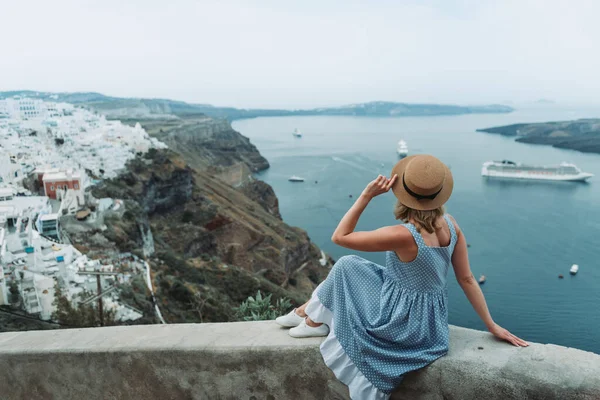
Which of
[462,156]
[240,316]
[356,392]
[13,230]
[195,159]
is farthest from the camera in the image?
[462,156]

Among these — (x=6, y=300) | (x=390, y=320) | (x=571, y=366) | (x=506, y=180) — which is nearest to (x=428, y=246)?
(x=390, y=320)

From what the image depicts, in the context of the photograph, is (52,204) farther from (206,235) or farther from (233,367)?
(233,367)

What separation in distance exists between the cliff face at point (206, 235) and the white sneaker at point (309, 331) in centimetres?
1234

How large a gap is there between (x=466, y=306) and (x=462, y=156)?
4056 cm

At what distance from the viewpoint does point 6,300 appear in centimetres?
648

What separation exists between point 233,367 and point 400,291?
0.65m

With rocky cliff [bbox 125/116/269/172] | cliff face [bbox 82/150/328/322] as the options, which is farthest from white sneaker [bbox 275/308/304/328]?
rocky cliff [bbox 125/116/269/172]

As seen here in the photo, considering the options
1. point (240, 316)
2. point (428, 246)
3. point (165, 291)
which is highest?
point (428, 246)

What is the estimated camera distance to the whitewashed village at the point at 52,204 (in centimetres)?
710

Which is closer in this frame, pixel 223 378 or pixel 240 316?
pixel 223 378

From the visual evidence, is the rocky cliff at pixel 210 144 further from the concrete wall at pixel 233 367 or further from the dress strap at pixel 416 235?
the dress strap at pixel 416 235

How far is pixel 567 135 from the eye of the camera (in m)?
61.0

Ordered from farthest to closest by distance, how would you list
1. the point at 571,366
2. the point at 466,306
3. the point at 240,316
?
the point at 466,306, the point at 240,316, the point at 571,366

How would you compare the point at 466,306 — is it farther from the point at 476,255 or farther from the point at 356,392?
the point at 356,392
